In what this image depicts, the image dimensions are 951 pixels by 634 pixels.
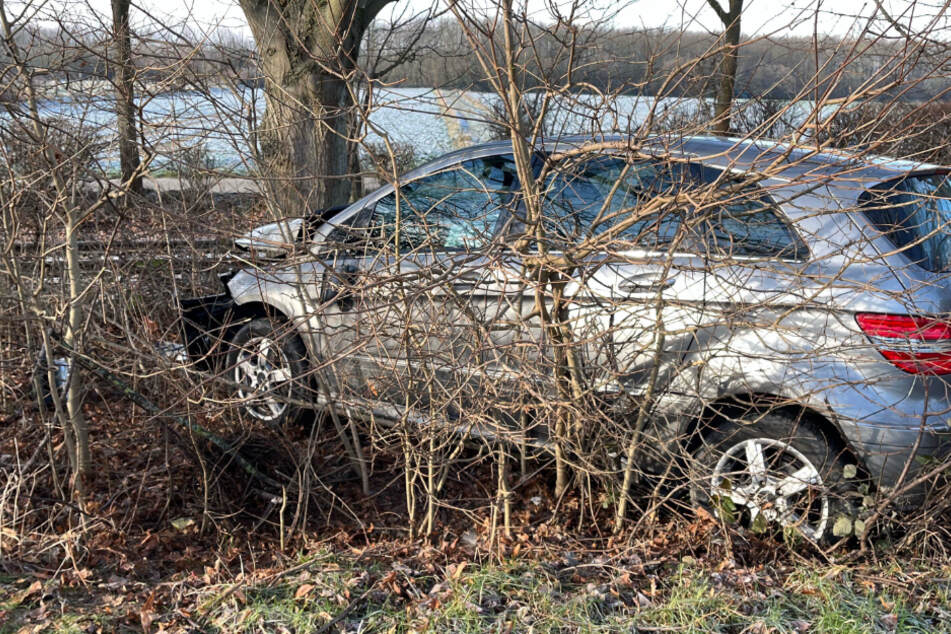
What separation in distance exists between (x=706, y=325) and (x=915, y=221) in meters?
1.07

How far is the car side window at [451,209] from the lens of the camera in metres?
3.81

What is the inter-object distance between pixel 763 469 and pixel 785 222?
1.09 metres

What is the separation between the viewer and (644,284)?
11.9ft

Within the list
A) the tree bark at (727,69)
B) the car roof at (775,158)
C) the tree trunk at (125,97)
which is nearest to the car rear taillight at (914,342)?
the car roof at (775,158)

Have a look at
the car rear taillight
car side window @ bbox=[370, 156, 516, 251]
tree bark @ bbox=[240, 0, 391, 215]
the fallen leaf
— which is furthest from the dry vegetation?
tree bark @ bbox=[240, 0, 391, 215]

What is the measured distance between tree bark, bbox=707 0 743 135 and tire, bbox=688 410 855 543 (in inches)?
53.6

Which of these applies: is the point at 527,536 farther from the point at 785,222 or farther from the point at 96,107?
the point at 96,107

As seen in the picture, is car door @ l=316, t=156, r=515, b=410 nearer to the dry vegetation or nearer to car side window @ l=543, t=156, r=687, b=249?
the dry vegetation

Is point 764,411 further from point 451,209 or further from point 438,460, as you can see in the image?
point 451,209

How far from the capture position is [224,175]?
3.71 meters

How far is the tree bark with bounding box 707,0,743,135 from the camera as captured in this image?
3218mm

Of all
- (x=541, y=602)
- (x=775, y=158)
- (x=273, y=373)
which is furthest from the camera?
(x=273, y=373)

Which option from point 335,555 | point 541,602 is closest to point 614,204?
point 541,602

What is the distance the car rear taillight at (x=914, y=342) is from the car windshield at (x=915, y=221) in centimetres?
29
